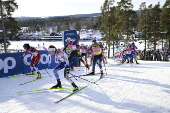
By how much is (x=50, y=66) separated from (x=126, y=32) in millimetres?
22201

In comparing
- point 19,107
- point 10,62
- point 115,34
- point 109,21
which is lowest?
point 19,107

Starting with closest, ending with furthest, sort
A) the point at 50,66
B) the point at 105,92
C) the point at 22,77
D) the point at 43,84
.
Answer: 1. the point at 105,92
2. the point at 43,84
3. the point at 22,77
4. the point at 50,66

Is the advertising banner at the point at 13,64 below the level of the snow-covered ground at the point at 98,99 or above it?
above

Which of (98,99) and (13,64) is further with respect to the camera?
(13,64)

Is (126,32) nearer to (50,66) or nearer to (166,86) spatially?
(50,66)

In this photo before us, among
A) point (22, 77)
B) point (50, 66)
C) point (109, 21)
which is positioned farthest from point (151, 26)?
point (22, 77)

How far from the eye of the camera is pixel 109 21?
31.4 m

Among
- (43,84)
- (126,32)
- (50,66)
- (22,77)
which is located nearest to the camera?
(43,84)

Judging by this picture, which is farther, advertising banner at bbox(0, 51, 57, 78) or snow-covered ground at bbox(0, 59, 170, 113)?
advertising banner at bbox(0, 51, 57, 78)

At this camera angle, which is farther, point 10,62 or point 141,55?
point 141,55

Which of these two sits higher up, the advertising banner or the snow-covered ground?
the advertising banner

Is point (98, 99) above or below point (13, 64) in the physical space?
below

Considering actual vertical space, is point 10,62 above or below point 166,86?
above

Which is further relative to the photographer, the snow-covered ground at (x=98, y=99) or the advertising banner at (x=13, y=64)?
the advertising banner at (x=13, y=64)
